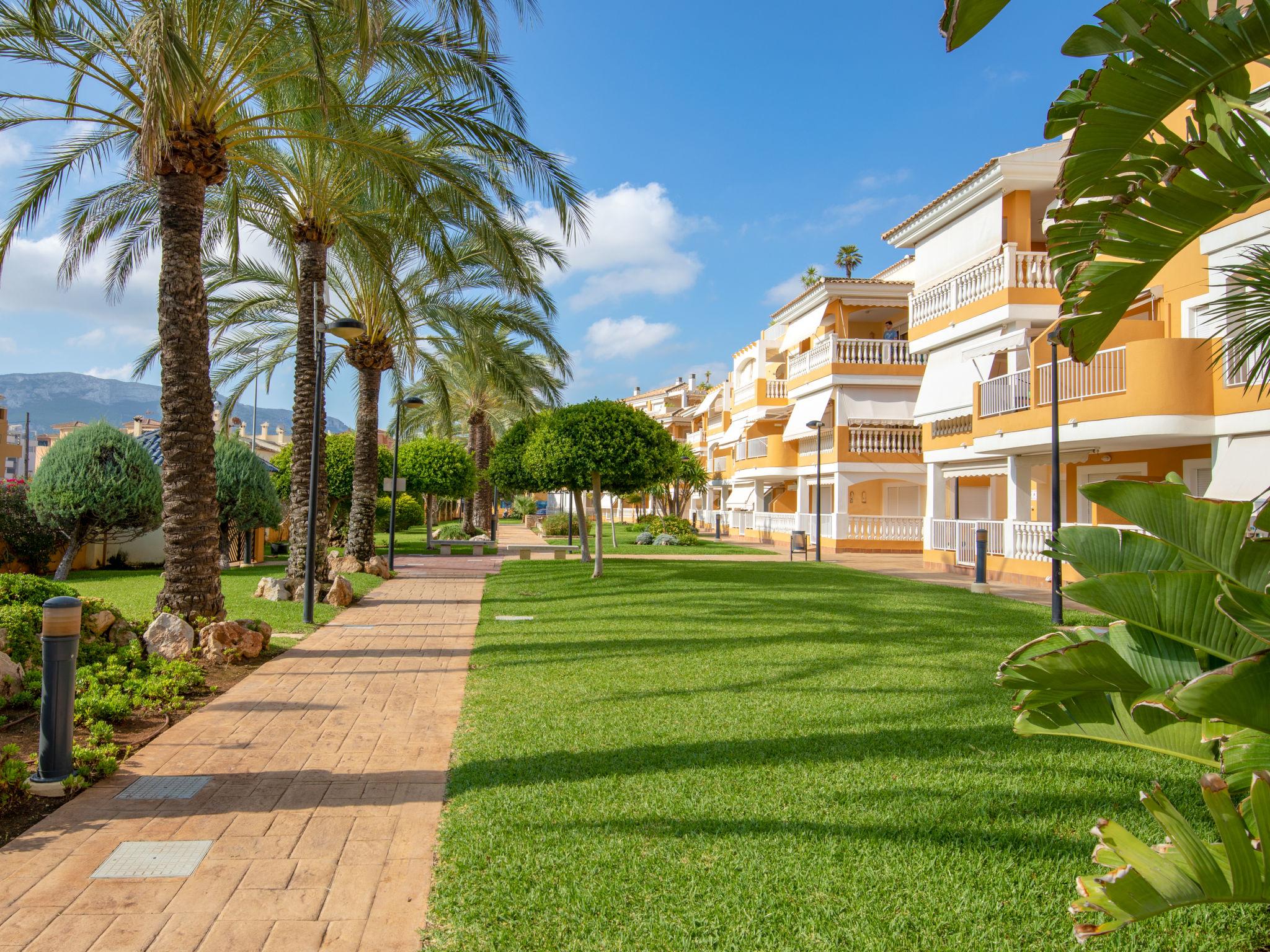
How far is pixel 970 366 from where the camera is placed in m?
20.1

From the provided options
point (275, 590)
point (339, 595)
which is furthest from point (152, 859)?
point (275, 590)

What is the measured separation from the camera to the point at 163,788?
4773 mm

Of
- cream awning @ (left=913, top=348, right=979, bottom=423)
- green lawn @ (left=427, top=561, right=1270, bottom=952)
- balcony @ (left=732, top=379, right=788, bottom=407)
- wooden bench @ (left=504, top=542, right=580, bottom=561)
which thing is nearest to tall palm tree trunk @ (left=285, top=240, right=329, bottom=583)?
green lawn @ (left=427, top=561, right=1270, bottom=952)

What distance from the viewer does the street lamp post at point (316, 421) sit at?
11383 millimetres

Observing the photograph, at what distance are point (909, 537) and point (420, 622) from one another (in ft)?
62.3

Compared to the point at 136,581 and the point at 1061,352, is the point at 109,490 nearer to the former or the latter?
the point at 136,581

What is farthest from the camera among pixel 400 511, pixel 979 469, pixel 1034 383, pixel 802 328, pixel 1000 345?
pixel 400 511

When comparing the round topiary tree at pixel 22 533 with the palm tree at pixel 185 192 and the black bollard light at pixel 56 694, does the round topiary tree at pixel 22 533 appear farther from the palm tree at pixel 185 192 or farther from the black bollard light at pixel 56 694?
the black bollard light at pixel 56 694

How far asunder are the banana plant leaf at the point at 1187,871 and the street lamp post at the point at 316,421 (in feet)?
34.9

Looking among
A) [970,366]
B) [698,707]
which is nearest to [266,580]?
[698,707]

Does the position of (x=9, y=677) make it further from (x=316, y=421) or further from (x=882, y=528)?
(x=882, y=528)

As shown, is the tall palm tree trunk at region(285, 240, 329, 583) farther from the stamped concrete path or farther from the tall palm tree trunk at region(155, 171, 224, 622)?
the stamped concrete path

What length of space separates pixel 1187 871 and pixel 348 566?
59.1 feet

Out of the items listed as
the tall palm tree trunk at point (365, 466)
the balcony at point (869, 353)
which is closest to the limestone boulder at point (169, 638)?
the tall palm tree trunk at point (365, 466)
